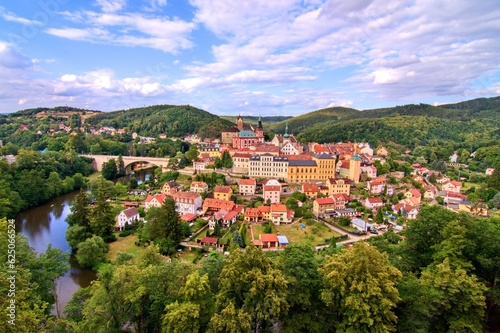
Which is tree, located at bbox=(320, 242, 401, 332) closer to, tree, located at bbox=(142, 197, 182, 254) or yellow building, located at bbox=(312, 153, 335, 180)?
tree, located at bbox=(142, 197, 182, 254)

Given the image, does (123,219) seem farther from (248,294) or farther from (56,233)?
(248,294)

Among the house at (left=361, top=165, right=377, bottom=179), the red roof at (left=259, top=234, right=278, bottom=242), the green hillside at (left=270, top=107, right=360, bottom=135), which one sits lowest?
the red roof at (left=259, top=234, right=278, bottom=242)

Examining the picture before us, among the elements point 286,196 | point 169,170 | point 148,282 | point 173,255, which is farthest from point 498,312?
point 169,170

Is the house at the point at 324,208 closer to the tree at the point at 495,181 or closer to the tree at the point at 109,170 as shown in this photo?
the tree at the point at 495,181

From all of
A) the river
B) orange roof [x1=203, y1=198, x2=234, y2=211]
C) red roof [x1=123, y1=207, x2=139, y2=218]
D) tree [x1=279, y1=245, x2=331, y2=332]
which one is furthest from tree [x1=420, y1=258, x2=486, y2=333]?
red roof [x1=123, y1=207, x2=139, y2=218]

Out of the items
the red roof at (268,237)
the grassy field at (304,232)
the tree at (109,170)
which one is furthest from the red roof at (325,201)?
the tree at (109,170)
